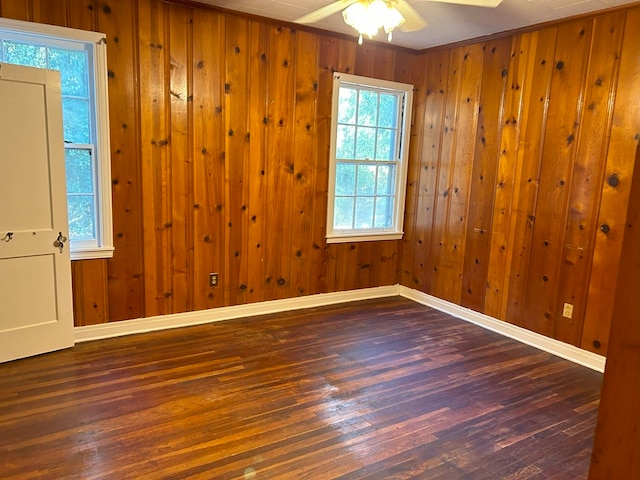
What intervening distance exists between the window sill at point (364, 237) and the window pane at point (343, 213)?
0.12 metres

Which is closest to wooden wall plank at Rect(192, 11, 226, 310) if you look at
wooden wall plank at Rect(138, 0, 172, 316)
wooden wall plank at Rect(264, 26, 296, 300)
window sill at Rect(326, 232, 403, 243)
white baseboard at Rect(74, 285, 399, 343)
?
white baseboard at Rect(74, 285, 399, 343)

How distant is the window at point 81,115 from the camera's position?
10.4ft

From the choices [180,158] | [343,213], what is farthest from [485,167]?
[180,158]

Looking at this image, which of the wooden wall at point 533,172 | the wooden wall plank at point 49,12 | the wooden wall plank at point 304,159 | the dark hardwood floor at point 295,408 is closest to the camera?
the dark hardwood floor at point 295,408

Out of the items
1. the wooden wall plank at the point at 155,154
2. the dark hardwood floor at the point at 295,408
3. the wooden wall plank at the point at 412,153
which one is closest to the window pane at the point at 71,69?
the wooden wall plank at the point at 155,154

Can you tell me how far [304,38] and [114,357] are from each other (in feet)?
10.2

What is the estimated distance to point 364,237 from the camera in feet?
15.9

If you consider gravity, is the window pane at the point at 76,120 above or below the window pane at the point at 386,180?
above

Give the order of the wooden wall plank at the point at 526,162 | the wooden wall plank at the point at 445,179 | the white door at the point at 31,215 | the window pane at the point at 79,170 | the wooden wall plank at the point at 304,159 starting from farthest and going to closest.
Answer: the wooden wall plank at the point at 445,179
the wooden wall plank at the point at 304,159
the wooden wall plank at the point at 526,162
the window pane at the point at 79,170
the white door at the point at 31,215

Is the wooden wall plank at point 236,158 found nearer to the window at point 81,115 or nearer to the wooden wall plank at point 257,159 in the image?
the wooden wall plank at point 257,159

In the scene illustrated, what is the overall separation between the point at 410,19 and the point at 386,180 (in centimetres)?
175

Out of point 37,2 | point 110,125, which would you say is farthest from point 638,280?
point 37,2

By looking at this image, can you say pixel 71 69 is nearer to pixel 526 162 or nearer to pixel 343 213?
pixel 343 213

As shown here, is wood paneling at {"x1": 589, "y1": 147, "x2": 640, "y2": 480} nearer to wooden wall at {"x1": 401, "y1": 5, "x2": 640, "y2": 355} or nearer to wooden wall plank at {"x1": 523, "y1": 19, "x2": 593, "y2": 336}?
wooden wall at {"x1": 401, "y1": 5, "x2": 640, "y2": 355}
